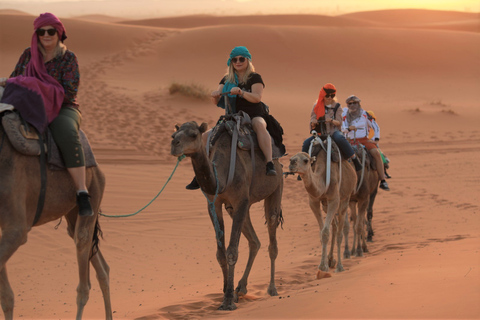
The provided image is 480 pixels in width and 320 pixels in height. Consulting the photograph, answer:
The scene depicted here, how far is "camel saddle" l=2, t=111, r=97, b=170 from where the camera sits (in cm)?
588

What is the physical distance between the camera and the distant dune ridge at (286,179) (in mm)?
7999

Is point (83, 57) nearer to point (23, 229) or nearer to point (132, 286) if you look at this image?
point (132, 286)

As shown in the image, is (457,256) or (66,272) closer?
(457,256)

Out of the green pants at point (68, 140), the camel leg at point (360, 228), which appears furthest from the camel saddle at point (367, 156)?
the green pants at point (68, 140)

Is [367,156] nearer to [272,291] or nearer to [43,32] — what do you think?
[272,291]

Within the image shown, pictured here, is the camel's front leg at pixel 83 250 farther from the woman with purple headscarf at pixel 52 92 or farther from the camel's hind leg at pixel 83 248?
the woman with purple headscarf at pixel 52 92

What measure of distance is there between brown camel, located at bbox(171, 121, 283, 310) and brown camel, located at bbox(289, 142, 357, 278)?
56cm

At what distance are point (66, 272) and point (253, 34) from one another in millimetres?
39715

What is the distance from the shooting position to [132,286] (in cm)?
1097

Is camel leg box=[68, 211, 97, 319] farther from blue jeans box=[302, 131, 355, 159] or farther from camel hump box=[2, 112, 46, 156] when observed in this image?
blue jeans box=[302, 131, 355, 159]

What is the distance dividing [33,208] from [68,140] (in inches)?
27.9

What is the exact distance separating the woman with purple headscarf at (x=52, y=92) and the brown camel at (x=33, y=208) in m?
0.21

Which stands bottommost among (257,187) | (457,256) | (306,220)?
(306,220)

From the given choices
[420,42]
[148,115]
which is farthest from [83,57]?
[420,42]
